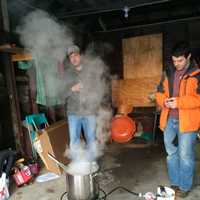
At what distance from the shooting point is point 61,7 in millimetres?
3402

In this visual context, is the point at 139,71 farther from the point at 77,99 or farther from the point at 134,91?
the point at 77,99

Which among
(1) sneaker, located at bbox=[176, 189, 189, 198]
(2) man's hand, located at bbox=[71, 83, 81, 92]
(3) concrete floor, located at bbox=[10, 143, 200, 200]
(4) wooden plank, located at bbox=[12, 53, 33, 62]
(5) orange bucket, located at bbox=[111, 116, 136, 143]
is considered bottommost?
(3) concrete floor, located at bbox=[10, 143, 200, 200]

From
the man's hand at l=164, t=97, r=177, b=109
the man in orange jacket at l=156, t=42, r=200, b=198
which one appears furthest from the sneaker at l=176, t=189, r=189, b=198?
the man's hand at l=164, t=97, r=177, b=109

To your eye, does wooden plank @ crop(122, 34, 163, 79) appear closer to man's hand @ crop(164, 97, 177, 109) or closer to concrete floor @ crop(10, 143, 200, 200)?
concrete floor @ crop(10, 143, 200, 200)

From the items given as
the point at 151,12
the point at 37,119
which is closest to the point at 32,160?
the point at 37,119

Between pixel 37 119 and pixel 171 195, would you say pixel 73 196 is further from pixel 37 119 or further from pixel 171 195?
pixel 37 119

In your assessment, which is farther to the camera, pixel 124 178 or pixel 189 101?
pixel 124 178

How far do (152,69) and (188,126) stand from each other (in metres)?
2.58

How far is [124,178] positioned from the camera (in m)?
2.96

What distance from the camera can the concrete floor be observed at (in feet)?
8.70

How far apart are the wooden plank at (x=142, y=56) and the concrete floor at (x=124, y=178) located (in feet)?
5.29

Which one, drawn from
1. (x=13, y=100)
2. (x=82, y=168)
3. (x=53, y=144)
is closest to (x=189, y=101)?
(x=82, y=168)

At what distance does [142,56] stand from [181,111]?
8.58 ft

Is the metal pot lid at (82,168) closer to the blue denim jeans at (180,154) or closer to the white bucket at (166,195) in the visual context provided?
the white bucket at (166,195)
